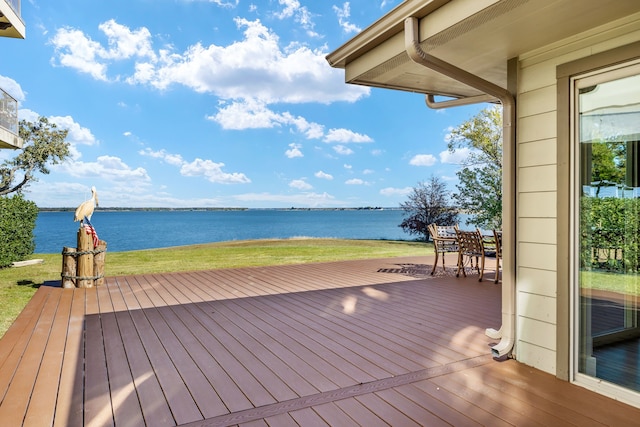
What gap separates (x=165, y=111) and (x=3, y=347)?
48.0 meters

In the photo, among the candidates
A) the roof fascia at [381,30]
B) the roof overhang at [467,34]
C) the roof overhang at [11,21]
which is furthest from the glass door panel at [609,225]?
the roof overhang at [11,21]

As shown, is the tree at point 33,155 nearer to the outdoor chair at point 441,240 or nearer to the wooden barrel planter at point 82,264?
the wooden barrel planter at point 82,264

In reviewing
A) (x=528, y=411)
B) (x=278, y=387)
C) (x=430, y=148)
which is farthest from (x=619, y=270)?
(x=430, y=148)

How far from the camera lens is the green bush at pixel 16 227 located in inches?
306

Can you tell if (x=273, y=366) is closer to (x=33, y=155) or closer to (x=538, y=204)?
(x=538, y=204)

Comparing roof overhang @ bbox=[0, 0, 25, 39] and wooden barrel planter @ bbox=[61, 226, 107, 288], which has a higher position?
roof overhang @ bbox=[0, 0, 25, 39]

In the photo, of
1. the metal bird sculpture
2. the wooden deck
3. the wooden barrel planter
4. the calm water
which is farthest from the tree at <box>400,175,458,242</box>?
the wooden barrel planter

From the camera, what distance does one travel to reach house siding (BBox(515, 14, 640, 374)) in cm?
251

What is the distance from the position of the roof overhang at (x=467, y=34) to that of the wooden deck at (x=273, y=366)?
2.14 metres

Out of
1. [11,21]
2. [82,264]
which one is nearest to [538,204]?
[82,264]

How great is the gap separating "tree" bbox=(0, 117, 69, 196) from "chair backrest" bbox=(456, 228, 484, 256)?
18.0 m

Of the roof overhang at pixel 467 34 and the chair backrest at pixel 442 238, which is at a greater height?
the roof overhang at pixel 467 34

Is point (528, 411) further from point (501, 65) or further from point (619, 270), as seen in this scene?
point (501, 65)

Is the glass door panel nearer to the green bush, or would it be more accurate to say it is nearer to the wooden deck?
the wooden deck
